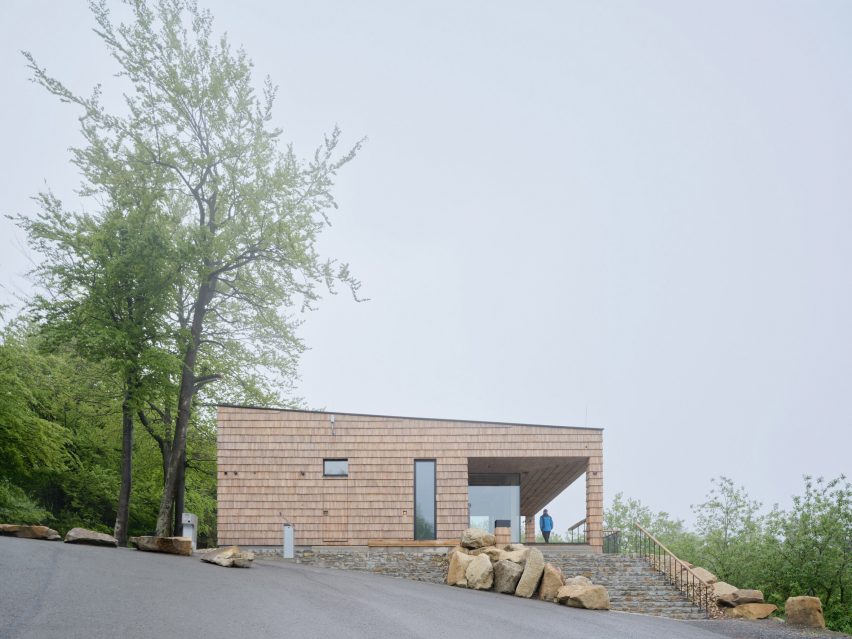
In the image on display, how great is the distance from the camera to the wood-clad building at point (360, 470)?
68.6 feet

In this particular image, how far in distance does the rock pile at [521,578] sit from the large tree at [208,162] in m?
8.93

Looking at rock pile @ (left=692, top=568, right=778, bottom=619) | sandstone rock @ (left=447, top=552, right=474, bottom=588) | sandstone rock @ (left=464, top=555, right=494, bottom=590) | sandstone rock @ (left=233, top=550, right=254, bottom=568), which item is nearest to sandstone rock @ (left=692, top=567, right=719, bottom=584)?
rock pile @ (left=692, top=568, right=778, bottom=619)

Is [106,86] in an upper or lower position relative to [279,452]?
upper

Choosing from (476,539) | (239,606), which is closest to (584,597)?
(476,539)

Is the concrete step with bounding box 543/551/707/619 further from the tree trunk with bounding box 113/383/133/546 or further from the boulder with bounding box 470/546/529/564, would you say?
the tree trunk with bounding box 113/383/133/546

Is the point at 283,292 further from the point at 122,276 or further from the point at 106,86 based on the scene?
the point at 106,86

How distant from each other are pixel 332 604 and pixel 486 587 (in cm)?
571

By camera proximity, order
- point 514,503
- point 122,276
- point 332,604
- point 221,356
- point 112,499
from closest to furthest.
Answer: point 332,604
point 122,276
point 514,503
point 221,356
point 112,499

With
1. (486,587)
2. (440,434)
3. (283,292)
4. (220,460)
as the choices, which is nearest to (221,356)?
(283,292)

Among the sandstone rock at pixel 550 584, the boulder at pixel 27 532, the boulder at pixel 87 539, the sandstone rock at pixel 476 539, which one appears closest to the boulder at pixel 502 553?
the sandstone rock at pixel 476 539

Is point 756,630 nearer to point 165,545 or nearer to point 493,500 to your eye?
point 493,500

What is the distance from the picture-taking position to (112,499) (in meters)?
31.6

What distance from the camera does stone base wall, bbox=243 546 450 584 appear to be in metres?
18.7

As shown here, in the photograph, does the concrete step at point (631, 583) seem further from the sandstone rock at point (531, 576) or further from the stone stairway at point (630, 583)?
the sandstone rock at point (531, 576)
